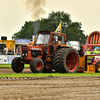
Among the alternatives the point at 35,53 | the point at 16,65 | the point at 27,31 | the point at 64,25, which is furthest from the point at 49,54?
the point at 27,31

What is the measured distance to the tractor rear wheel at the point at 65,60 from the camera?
1425 centimetres

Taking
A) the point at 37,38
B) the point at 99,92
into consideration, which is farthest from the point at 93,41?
the point at 99,92

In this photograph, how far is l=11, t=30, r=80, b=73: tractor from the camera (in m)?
14.3

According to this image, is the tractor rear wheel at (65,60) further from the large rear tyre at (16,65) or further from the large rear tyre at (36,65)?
the large rear tyre at (16,65)

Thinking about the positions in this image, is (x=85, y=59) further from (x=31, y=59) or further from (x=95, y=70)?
(x=31, y=59)

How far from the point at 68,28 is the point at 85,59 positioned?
194 ft

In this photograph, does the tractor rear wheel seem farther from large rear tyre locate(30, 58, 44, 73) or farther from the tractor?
large rear tyre locate(30, 58, 44, 73)

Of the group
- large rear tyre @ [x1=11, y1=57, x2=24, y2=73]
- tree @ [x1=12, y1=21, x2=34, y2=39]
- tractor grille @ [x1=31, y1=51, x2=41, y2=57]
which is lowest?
large rear tyre @ [x1=11, y1=57, x2=24, y2=73]

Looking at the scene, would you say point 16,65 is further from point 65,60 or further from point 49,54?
point 65,60

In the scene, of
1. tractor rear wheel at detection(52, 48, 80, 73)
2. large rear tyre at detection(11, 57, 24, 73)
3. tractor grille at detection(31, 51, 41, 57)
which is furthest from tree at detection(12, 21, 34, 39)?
tractor grille at detection(31, 51, 41, 57)

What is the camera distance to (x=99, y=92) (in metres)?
8.08

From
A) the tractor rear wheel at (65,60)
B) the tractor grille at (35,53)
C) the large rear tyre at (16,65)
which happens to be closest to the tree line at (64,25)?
the tractor rear wheel at (65,60)

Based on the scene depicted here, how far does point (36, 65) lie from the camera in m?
13.8

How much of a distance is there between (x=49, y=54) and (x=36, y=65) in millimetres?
1269
